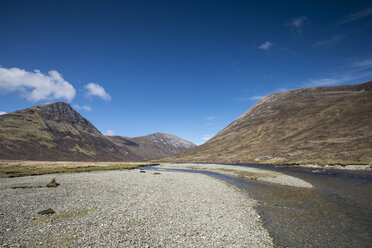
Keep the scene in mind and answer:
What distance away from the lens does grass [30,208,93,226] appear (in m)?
15.3

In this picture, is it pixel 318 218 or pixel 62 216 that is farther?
pixel 318 218

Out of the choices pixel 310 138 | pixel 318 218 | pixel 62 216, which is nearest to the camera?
pixel 62 216

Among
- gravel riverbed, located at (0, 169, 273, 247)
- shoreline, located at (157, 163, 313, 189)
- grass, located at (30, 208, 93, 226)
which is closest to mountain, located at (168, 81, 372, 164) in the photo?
shoreline, located at (157, 163, 313, 189)

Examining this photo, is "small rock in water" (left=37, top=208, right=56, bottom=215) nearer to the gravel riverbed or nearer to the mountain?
the gravel riverbed

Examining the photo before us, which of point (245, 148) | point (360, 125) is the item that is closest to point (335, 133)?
point (360, 125)

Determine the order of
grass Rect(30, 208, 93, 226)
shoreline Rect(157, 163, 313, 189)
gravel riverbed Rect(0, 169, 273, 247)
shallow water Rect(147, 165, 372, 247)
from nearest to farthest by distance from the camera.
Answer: gravel riverbed Rect(0, 169, 273, 247) < shallow water Rect(147, 165, 372, 247) < grass Rect(30, 208, 93, 226) < shoreline Rect(157, 163, 313, 189)

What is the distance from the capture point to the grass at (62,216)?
15.3 metres

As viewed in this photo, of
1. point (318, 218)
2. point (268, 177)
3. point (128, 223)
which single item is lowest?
point (268, 177)

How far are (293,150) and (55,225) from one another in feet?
410

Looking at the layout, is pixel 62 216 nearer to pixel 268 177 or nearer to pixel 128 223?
pixel 128 223

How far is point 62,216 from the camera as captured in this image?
16797 millimetres

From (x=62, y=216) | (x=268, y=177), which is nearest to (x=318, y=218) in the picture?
(x=62, y=216)

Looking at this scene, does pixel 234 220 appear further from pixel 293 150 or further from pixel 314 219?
pixel 293 150

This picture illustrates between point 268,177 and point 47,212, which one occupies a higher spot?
point 47,212
